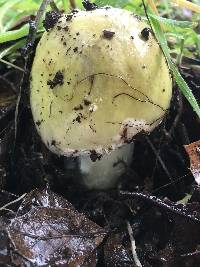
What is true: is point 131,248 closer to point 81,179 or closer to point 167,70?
point 81,179

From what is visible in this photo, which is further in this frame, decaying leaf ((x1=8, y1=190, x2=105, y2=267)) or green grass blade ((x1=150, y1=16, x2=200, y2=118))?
green grass blade ((x1=150, y1=16, x2=200, y2=118))

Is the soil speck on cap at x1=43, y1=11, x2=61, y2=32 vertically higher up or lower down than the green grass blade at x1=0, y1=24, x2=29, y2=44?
higher up

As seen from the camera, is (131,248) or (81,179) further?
(81,179)

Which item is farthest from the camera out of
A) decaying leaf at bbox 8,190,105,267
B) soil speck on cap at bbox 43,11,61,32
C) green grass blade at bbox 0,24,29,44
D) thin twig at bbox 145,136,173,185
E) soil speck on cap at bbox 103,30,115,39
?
thin twig at bbox 145,136,173,185

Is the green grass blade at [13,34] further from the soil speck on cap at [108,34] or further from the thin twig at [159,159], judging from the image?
the thin twig at [159,159]

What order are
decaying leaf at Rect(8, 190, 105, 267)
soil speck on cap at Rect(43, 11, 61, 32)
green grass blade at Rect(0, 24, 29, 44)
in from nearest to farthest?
decaying leaf at Rect(8, 190, 105, 267)
soil speck on cap at Rect(43, 11, 61, 32)
green grass blade at Rect(0, 24, 29, 44)

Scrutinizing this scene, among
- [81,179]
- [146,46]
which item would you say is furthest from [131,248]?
[146,46]

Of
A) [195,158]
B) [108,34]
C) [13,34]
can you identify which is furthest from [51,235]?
[13,34]

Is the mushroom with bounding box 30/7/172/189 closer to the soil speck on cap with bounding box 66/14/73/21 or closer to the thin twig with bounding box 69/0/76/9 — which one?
the soil speck on cap with bounding box 66/14/73/21

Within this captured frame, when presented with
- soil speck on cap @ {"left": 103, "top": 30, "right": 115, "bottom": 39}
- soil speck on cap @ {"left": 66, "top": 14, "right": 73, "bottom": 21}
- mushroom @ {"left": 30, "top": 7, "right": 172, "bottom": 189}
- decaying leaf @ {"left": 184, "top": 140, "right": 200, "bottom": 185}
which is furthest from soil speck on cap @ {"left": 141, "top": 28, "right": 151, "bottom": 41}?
decaying leaf @ {"left": 184, "top": 140, "right": 200, "bottom": 185}
